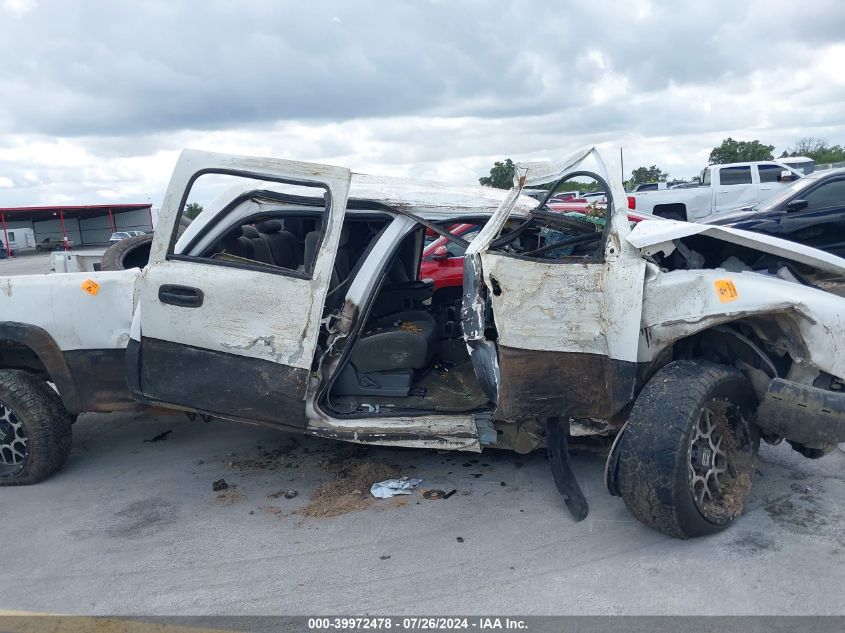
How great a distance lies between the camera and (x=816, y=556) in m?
3.28

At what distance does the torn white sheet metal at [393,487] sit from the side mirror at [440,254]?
13.4 ft

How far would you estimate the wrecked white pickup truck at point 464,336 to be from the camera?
346 centimetres

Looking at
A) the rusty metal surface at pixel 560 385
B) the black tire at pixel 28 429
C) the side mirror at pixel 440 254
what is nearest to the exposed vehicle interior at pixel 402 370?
the rusty metal surface at pixel 560 385

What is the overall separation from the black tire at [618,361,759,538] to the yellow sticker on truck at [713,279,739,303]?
363 mm

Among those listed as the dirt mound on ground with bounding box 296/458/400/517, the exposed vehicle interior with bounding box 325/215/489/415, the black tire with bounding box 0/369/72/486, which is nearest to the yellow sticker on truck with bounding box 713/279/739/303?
the exposed vehicle interior with bounding box 325/215/489/415

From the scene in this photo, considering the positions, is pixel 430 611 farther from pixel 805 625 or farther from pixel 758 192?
pixel 758 192

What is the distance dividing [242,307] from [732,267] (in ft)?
8.96

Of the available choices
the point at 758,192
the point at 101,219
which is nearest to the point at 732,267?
the point at 758,192

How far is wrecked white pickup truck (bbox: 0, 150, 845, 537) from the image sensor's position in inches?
136

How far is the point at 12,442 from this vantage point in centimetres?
460

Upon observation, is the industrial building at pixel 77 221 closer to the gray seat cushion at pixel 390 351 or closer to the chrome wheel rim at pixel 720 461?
the gray seat cushion at pixel 390 351

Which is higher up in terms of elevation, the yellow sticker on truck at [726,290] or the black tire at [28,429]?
the yellow sticker on truck at [726,290]

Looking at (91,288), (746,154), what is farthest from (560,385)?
(746,154)

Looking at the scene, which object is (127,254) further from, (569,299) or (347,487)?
(569,299)
